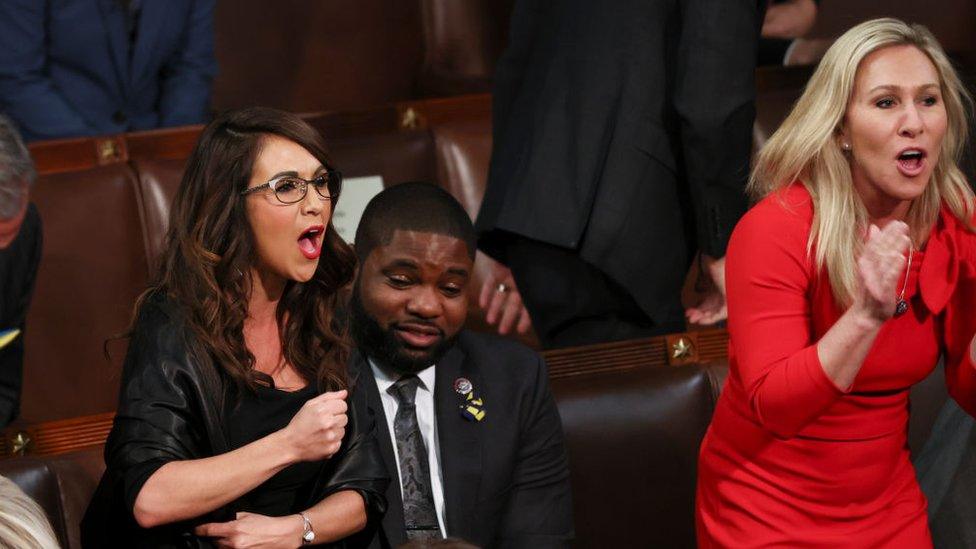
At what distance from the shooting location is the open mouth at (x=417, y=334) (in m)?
2.11

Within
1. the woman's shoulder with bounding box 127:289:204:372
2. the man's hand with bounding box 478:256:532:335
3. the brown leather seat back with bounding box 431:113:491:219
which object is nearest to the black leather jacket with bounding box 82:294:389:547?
the woman's shoulder with bounding box 127:289:204:372

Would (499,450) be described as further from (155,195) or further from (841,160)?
(155,195)

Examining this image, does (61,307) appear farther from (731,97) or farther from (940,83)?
(940,83)

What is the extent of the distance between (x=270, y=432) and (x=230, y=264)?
20 cm

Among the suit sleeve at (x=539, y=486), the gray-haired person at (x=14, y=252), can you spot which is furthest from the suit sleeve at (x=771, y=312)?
the gray-haired person at (x=14, y=252)

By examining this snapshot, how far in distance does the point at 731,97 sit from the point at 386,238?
0.58m

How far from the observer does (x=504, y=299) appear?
262 cm

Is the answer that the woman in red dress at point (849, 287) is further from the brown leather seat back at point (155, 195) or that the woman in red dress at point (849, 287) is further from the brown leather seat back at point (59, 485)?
the brown leather seat back at point (155, 195)

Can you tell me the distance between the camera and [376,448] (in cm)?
186

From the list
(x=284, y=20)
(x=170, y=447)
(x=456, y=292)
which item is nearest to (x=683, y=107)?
(x=456, y=292)

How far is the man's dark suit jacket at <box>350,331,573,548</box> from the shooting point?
6.77 feet

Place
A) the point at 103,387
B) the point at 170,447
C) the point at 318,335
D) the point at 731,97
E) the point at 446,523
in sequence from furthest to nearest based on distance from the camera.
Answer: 1. the point at 103,387
2. the point at 731,97
3. the point at 446,523
4. the point at 318,335
5. the point at 170,447

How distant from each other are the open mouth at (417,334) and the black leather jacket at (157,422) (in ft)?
1.48

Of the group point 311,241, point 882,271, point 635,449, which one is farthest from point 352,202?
point 882,271
